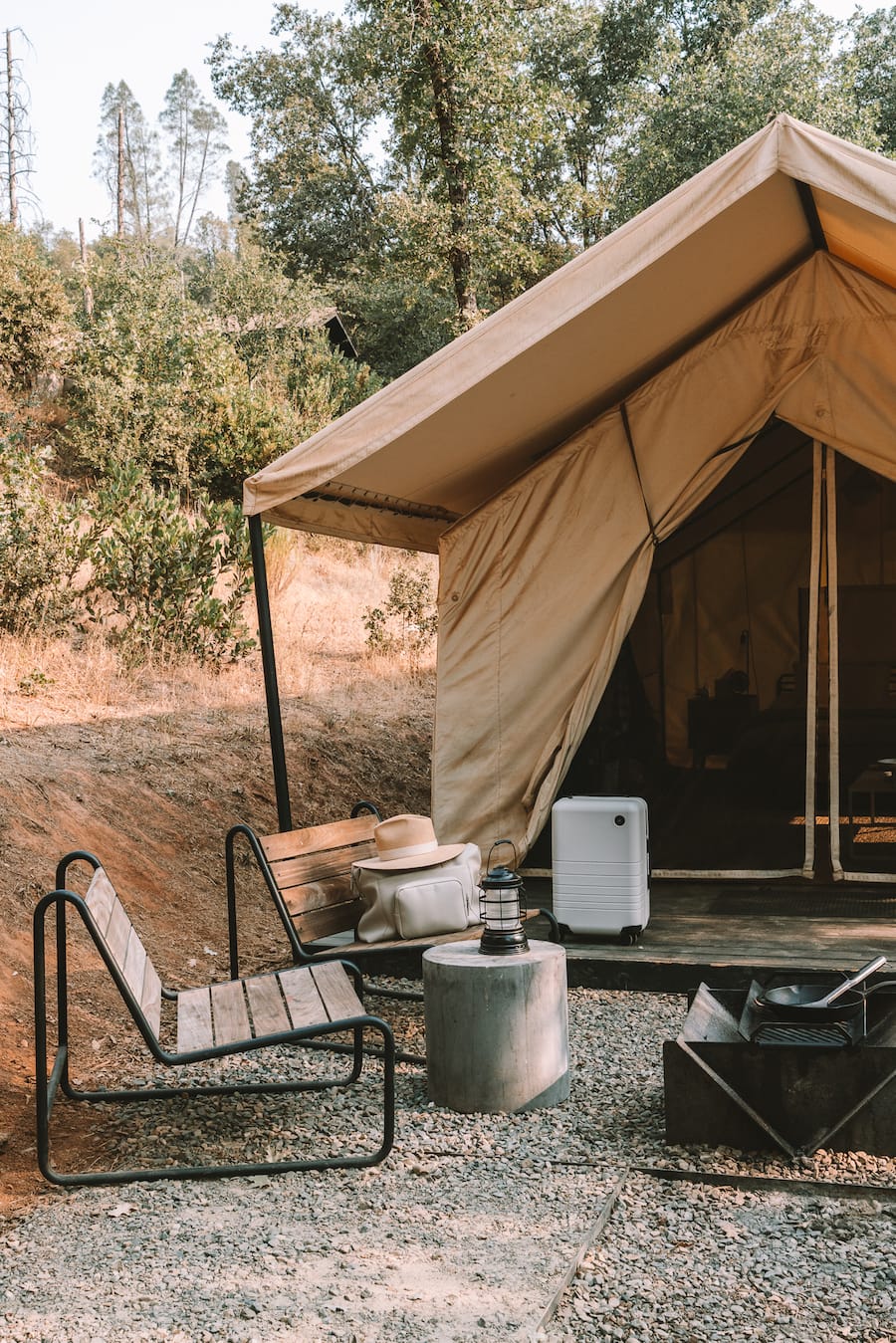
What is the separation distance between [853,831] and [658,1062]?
247 cm

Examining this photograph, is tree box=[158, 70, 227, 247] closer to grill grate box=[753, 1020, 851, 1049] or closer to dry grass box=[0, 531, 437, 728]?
dry grass box=[0, 531, 437, 728]

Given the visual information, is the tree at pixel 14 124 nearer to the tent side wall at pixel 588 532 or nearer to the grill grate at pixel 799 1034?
the tent side wall at pixel 588 532

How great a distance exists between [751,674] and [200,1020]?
145 inches

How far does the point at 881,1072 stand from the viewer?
2.65 meters

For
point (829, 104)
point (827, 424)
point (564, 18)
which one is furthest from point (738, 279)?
point (564, 18)

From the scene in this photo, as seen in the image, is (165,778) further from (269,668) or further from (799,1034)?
(799,1034)

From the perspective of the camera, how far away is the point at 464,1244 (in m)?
2.32

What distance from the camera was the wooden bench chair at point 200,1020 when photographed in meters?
2.62

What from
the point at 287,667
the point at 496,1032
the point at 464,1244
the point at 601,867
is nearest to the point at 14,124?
the point at 287,667

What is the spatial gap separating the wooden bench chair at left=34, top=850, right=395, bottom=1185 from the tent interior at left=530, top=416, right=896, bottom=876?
2328 mm

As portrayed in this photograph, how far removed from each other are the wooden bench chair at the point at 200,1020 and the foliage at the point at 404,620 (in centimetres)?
703

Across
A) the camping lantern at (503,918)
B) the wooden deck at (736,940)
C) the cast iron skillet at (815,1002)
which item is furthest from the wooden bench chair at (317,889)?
the cast iron skillet at (815,1002)

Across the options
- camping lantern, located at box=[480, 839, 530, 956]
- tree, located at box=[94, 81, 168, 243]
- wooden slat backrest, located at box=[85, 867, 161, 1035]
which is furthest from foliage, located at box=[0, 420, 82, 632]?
tree, located at box=[94, 81, 168, 243]

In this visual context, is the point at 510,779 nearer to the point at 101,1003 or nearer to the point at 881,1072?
the point at 101,1003
